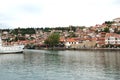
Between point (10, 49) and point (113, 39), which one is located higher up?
point (113, 39)

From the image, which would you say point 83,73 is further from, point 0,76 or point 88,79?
point 0,76

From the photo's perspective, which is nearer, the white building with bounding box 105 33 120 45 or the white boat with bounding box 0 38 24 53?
the white boat with bounding box 0 38 24 53

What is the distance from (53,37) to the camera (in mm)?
143875

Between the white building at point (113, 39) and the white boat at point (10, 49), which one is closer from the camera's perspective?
the white boat at point (10, 49)

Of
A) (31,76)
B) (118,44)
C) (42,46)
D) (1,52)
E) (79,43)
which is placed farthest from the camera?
(42,46)

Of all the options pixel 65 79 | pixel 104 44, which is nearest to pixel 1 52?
pixel 104 44

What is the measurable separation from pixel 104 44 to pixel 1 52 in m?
49.1

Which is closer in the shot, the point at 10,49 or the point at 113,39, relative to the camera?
the point at 10,49

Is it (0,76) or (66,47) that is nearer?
(0,76)

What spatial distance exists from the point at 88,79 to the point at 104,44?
94.4 metres

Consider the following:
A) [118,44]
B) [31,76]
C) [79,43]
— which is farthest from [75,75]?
[79,43]

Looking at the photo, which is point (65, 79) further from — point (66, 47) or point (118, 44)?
point (66, 47)

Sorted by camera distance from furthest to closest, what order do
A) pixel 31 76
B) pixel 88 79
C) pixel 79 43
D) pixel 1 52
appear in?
pixel 79 43 < pixel 1 52 < pixel 31 76 < pixel 88 79

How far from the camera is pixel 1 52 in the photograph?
88.7 m
